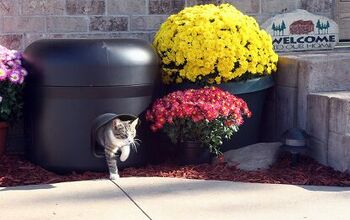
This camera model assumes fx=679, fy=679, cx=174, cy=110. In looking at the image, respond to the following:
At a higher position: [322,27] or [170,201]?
[322,27]

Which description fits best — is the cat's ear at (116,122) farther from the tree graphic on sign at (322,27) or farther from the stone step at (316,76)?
the tree graphic on sign at (322,27)

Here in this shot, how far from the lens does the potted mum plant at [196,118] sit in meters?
5.79

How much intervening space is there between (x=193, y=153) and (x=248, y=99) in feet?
2.78

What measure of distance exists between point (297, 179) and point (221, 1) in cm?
250

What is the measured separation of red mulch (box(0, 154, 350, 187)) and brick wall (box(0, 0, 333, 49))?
1.41m

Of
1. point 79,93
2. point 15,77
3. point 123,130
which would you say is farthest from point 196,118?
point 15,77

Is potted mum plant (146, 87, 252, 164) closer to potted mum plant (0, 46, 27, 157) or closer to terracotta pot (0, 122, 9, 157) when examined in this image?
potted mum plant (0, 46, 27, 157)

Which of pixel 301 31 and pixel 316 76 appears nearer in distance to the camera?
pixel 316 76

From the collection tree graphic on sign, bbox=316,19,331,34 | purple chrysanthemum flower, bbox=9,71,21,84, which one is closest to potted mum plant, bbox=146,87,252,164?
purple chrysanthemum flower, bbox=9,71,21,84

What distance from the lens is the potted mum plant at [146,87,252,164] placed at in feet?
19.0

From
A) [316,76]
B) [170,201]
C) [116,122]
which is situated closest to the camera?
[170,201]

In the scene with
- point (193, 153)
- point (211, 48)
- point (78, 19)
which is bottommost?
point (193, 153)

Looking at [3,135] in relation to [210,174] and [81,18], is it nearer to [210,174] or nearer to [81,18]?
[81,18]

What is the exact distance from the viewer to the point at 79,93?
5.64 m
